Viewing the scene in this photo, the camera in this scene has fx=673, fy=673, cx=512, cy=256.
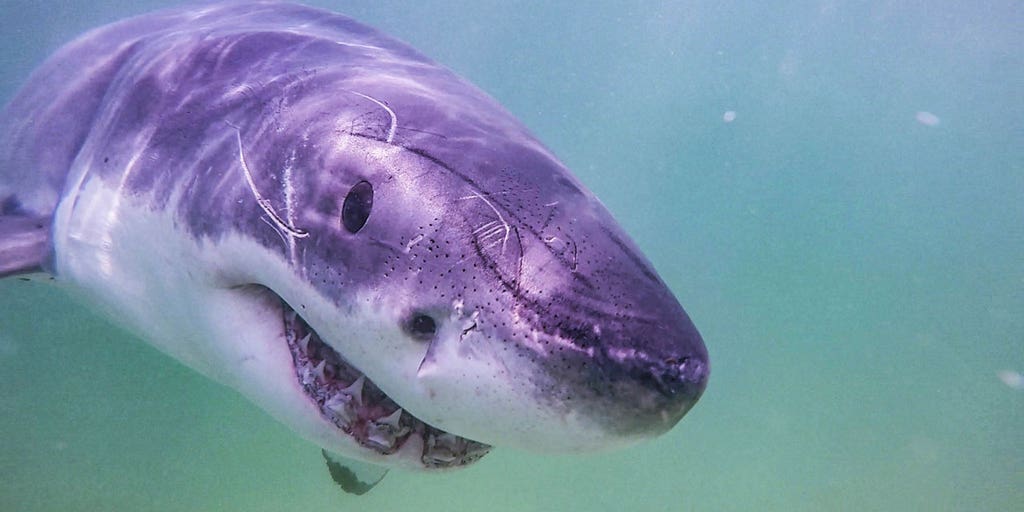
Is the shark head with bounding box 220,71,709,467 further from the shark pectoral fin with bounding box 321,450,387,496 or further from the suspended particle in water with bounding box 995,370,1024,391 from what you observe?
the suspended particle in water with bounding box 995,370,1024,391

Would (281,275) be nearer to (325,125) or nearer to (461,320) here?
(325,125)

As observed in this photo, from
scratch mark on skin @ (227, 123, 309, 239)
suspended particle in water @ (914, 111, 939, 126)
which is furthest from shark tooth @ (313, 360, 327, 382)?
suspended particle in water @ (914, 111, 939, 126)

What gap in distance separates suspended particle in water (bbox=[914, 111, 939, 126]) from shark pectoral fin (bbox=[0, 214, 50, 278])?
183 ft

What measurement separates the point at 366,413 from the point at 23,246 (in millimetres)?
1879

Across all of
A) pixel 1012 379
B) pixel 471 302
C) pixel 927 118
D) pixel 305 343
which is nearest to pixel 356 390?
pixel 305 343

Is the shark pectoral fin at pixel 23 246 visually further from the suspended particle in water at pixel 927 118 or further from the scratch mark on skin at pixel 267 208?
the suspended particle in water at pixel 927 118

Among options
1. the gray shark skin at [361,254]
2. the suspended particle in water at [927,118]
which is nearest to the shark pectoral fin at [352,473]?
the gray shark skin at [361,254]

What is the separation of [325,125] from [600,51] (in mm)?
54671

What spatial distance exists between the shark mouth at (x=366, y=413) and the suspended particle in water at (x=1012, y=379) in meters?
28.2

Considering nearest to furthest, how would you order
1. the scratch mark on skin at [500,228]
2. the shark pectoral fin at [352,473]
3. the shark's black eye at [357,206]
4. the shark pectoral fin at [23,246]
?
the scratch mark on skin at [500,228], the shark's black eye at [357,206], the shark pectoral fin at [23,246], the shark pectoral fin at [352,473]

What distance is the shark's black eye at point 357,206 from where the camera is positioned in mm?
1452

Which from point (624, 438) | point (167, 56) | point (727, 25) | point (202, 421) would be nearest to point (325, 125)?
point (624, 438)

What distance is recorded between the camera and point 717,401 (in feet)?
71.0

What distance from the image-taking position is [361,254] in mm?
1383
